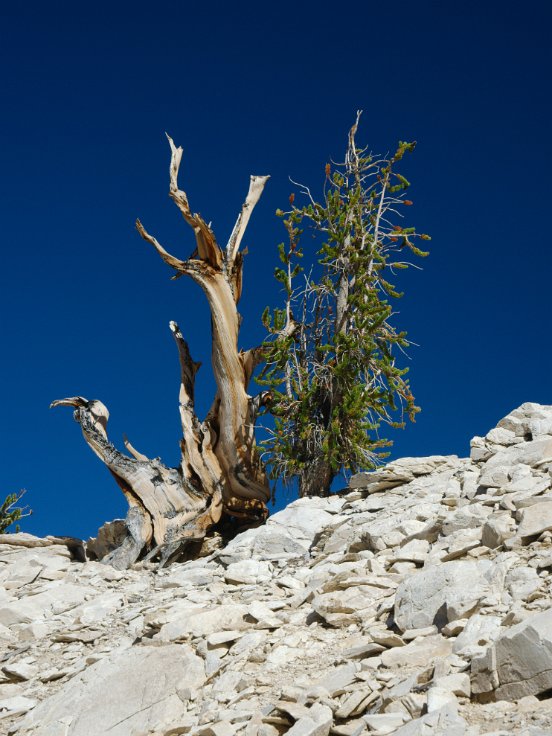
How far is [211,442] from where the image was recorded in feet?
35.7

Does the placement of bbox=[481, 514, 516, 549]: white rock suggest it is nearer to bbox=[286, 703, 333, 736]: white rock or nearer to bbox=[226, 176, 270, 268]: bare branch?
bbox=[286, 703, 333, 736]: white rock

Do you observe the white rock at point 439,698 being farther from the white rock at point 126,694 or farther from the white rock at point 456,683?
the white rock at point 126,694

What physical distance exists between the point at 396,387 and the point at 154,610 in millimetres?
5002

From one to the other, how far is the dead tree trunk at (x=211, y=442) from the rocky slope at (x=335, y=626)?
194 cm

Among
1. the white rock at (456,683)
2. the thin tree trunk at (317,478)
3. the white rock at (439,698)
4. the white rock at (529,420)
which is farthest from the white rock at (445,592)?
the thin tree trunk at (317,478)

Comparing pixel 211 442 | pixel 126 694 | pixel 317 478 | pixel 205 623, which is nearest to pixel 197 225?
pixel 211 442

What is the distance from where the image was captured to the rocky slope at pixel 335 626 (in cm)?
369

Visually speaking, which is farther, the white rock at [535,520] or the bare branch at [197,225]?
the bare branch at [197,225]

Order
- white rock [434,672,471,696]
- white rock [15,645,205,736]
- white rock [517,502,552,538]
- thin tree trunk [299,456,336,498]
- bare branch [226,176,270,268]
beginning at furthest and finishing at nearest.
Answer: bare branch [226,176,270,268]
thin tree trunk [299,456,336,498]
white rock [517,502,552,538]
white rock [15,645,205,736]
white rock [434,672,471,696]

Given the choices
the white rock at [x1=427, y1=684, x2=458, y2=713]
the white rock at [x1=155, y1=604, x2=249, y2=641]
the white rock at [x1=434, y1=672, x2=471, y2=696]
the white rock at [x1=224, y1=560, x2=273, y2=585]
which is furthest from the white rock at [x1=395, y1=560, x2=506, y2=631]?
the white rock at [x1=224, y1=560, x2=273, y2=585]

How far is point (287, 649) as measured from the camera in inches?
194

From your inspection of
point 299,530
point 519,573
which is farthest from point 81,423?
point 519,573

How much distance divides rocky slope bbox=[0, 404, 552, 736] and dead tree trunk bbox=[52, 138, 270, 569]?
1940 millimetres

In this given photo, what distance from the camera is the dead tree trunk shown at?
1058cm
